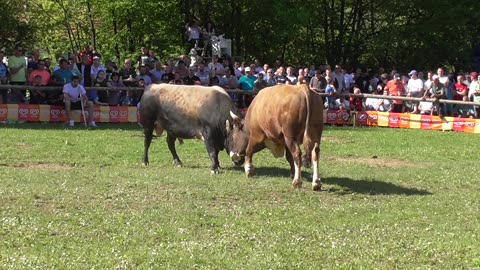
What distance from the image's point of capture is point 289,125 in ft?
37.5

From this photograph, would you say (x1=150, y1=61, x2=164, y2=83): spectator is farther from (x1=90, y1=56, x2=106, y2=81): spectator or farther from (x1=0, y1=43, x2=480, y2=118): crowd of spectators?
(x1=90, y1=56, x2=106, y2=81): spectator

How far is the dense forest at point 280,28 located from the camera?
2980cm

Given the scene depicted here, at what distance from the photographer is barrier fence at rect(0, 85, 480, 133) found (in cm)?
2048

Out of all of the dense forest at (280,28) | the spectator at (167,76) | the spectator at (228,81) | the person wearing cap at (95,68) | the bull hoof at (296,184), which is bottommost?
the bull hoof at (296,184)

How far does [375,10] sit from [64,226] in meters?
26.4

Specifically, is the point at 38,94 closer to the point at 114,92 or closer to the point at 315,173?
the point at 114,92

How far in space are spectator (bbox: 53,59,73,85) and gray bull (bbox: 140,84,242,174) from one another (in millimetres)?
7100

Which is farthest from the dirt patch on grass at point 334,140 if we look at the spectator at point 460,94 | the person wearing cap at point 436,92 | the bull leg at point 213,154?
the spectator at point 460,94

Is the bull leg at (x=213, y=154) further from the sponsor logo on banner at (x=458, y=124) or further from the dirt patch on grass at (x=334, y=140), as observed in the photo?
the sponsor logo on banner at (x=458, y=124)

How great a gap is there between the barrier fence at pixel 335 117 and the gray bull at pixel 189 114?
22.6 ft

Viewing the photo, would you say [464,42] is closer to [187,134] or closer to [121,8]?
[121,8]

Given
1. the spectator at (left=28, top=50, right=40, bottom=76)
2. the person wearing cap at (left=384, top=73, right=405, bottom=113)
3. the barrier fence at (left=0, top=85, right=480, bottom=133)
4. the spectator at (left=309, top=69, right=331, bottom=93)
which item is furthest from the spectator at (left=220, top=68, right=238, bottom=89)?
the spectator at (left=28, top=50, right=40, bottom=76)

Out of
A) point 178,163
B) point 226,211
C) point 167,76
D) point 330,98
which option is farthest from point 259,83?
point 226,211

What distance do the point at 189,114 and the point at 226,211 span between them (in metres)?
4.63
